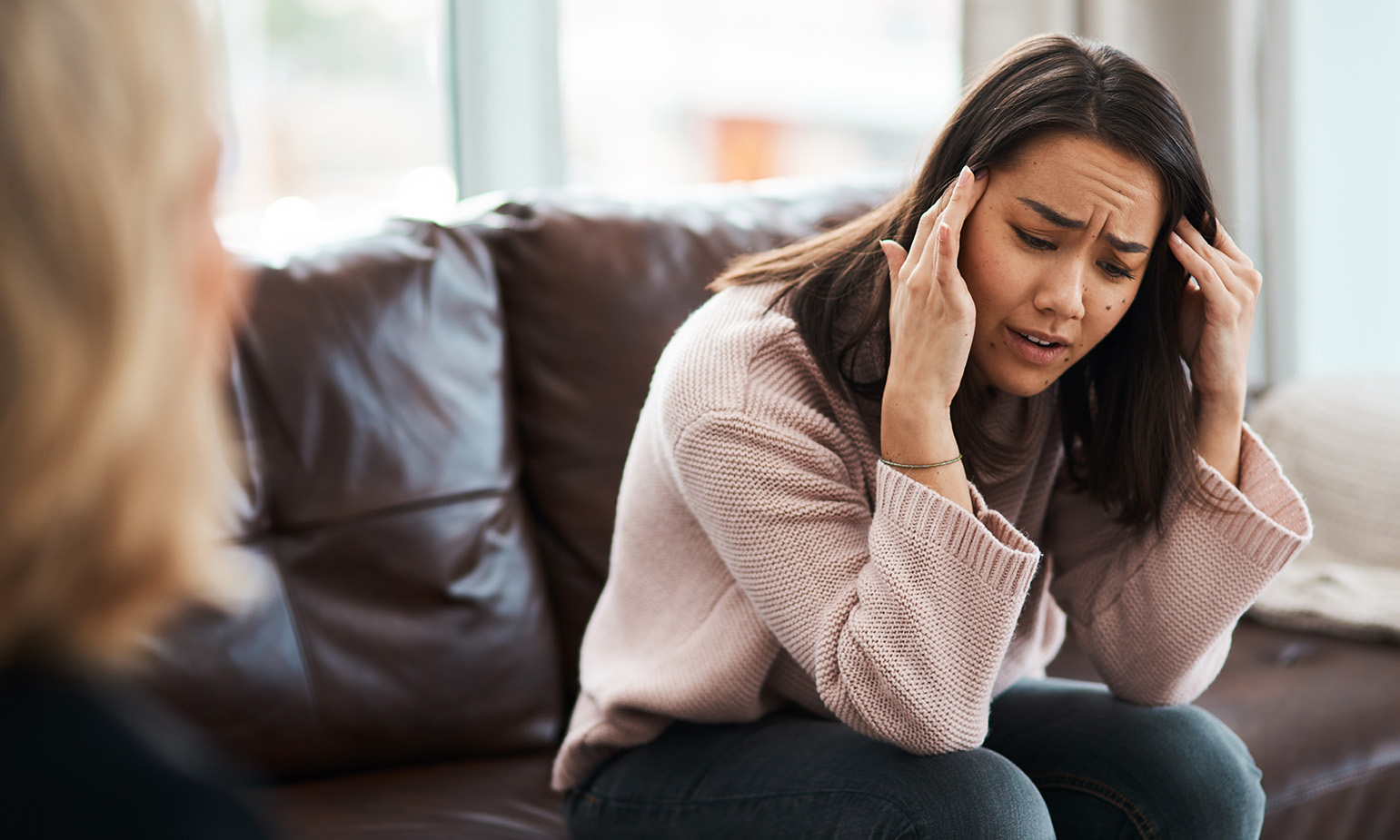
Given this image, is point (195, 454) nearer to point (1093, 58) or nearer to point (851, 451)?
point (851, 451)

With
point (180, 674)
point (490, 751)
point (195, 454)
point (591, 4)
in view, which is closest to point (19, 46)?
Answer: point (195, 454)

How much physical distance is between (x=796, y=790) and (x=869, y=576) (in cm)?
20

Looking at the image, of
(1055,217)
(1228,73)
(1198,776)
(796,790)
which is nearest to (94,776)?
(796,790)

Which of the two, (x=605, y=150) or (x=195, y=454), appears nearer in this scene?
(x=195, y=454)

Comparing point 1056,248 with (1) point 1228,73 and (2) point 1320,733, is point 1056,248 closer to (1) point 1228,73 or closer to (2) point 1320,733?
(2) point 1320,733

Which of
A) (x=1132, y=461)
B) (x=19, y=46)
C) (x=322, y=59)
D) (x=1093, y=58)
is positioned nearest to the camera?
(x=19, y=46)

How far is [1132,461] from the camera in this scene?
4.19 ft

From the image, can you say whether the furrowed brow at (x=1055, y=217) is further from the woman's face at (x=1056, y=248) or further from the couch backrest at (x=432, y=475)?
the couch backrest at (x=432, y=475)

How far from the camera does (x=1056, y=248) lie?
113cm

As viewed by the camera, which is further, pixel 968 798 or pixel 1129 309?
pixel 1129 309

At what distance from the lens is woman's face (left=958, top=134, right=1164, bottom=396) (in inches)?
43.6

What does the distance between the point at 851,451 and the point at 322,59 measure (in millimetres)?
1425

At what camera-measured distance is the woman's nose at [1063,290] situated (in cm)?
113

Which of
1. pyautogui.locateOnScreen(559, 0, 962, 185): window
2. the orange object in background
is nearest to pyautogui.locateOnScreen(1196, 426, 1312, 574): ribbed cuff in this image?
pyautogui.locateOnScreen(559, 0, 962, 185): window
